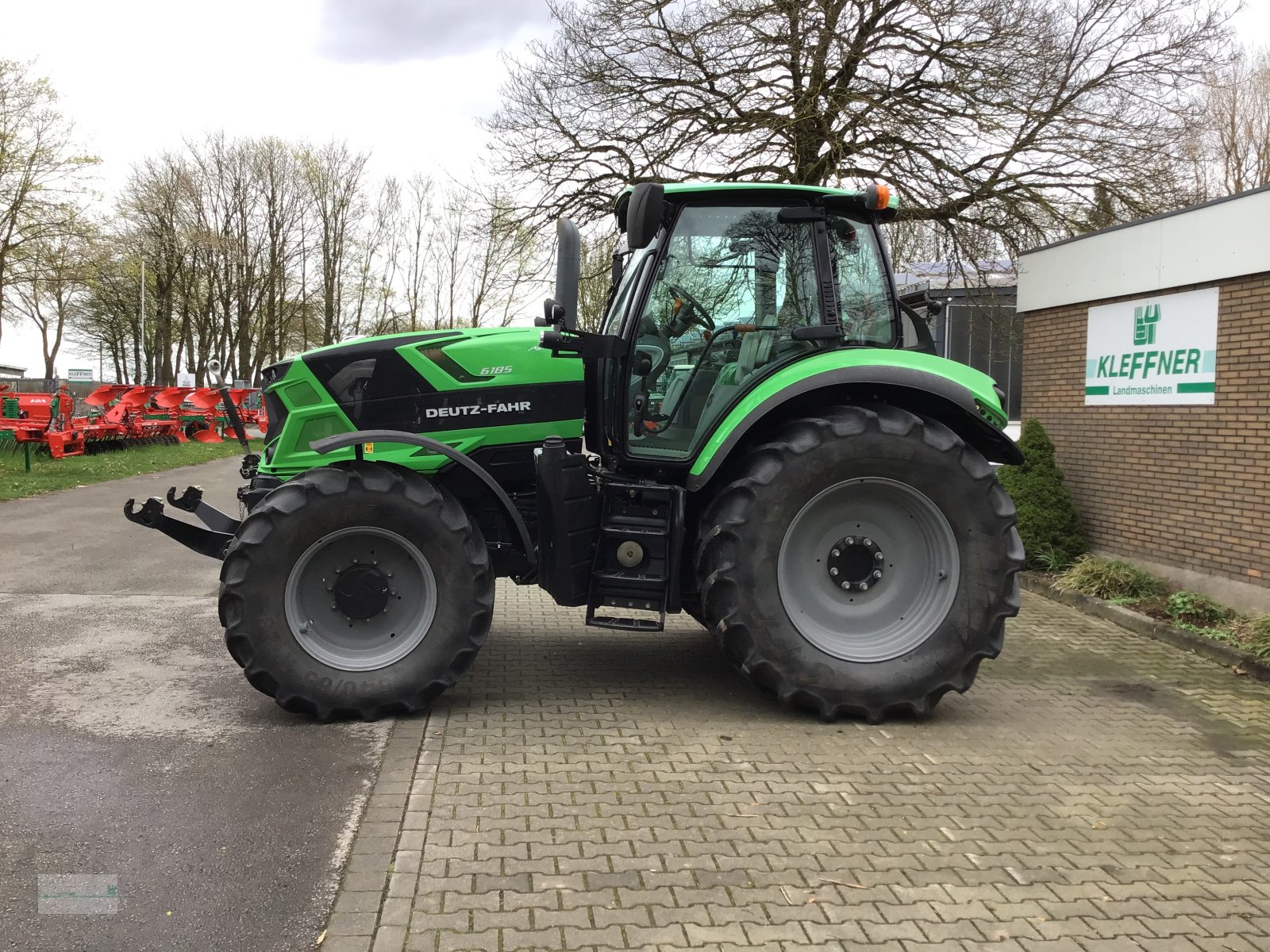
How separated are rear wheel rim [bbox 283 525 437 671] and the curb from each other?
11.9ft

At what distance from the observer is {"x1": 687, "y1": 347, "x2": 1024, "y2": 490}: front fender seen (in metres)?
4.82

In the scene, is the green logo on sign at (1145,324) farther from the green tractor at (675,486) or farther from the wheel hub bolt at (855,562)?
the wheel hub bolt at (855,562)

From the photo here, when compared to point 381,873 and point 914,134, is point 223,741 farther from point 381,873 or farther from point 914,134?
point 914,134

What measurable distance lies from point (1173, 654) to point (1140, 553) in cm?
175

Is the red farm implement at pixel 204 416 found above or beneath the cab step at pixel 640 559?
above

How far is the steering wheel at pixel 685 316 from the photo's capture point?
511 cm

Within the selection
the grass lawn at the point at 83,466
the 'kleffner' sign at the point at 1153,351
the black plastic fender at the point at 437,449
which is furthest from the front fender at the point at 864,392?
the grass lawn at the point at 83,466

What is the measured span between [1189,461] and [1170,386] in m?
0.63

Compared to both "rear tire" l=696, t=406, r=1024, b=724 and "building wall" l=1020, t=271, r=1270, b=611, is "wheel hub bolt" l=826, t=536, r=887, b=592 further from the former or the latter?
"building wall" l=1020, t=271, r=1270, b=611

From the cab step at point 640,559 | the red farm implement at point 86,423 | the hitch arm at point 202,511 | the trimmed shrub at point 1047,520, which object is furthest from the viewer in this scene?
the red farm implement at point 86,423

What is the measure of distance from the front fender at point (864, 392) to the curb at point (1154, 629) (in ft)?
4.96

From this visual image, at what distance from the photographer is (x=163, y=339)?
4238 cm

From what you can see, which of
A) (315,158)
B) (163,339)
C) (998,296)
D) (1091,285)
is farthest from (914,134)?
(163,339)

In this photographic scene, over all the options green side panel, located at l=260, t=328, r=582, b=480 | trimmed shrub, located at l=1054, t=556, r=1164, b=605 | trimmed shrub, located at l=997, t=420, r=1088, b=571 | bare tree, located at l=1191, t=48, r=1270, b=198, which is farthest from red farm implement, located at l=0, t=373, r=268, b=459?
bare tree, located at l=1191, t=48, r=1270, b=198
